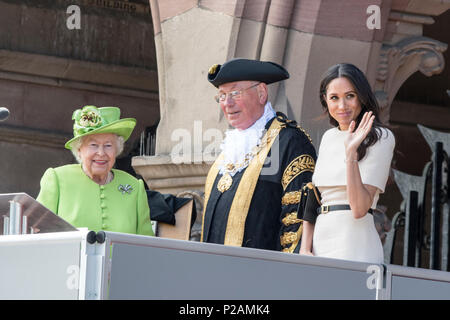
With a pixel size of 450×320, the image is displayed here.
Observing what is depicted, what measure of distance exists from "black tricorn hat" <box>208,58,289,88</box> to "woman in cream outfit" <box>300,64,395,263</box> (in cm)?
51

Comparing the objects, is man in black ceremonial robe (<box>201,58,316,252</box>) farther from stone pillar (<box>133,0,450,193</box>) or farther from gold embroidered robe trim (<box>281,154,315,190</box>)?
stone pillar (<box>133,0,450,193</box>)

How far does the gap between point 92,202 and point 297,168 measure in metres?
0.75

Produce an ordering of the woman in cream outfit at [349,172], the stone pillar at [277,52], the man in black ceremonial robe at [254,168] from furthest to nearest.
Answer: the stone pillar at [277,52] → the man in black ceremonial robe at [254,168] → the woman in cream outfit at [349,172]

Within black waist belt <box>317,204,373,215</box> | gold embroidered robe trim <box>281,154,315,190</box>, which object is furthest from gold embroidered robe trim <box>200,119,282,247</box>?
black waist belt <box>317,204,373,215</box>

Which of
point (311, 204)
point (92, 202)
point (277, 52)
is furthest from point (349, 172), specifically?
point (277, 52)

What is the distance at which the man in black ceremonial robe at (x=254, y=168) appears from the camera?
4566 millimetres

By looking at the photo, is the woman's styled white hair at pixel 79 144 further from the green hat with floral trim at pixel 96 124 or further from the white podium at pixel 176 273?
the white podium at pixel 176 273

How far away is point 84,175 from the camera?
475cm

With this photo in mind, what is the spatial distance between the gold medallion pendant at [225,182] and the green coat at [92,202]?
11.0 inches

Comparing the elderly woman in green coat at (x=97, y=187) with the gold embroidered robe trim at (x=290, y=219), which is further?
the elderly woman in green coat at (x=97, y=187)

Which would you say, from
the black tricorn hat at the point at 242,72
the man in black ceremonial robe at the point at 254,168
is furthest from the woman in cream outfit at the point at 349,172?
the black tricorn hat at the point at 242,72

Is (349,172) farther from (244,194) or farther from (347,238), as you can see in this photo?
(244,194)

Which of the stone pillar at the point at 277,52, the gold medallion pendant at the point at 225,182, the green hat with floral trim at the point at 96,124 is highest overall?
the stone pillar at the point at 277,52

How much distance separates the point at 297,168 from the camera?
4.56 meters
